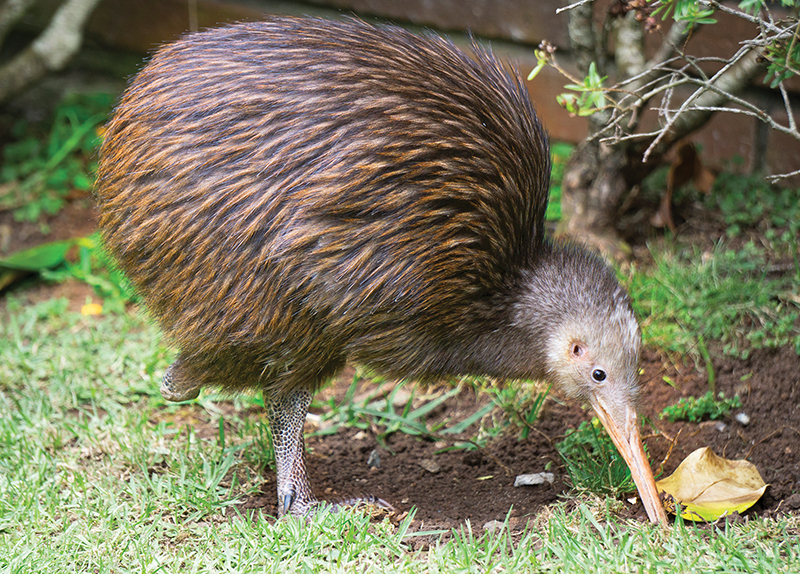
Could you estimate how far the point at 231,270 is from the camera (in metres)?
2.53

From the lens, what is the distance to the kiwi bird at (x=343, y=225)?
251cm

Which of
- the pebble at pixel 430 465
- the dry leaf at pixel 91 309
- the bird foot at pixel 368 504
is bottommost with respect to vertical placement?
the dry leaf at pixel 91 309

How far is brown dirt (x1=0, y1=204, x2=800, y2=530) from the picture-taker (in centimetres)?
293

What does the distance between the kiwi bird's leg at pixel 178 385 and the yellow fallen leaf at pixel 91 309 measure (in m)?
1.55

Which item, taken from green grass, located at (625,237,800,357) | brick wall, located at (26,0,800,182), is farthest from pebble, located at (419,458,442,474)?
brick wall, located at (26,0,800,182)

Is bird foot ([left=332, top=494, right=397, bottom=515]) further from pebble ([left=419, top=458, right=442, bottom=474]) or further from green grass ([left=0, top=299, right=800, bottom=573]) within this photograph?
pebble ([left=419, top=458, right=442, bottom=474])

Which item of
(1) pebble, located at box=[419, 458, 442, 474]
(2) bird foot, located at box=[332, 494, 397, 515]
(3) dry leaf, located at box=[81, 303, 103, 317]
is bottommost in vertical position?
(3) dry leaf, located at box=[81, 303, 103, 317]

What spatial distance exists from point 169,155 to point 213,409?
147 centimetres

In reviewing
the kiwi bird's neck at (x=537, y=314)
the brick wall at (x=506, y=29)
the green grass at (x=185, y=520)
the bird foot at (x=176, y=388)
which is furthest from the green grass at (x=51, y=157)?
the kiwi bird's neck at (x=537, y=314)

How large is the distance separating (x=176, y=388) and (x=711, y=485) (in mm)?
1928

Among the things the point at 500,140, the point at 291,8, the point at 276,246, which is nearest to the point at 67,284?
the point at 291,8

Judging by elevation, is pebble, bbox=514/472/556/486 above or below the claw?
above

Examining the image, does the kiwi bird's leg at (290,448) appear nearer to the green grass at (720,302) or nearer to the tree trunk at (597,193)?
the green grass at (720,302)

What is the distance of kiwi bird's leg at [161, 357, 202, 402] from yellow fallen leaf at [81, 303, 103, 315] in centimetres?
155
